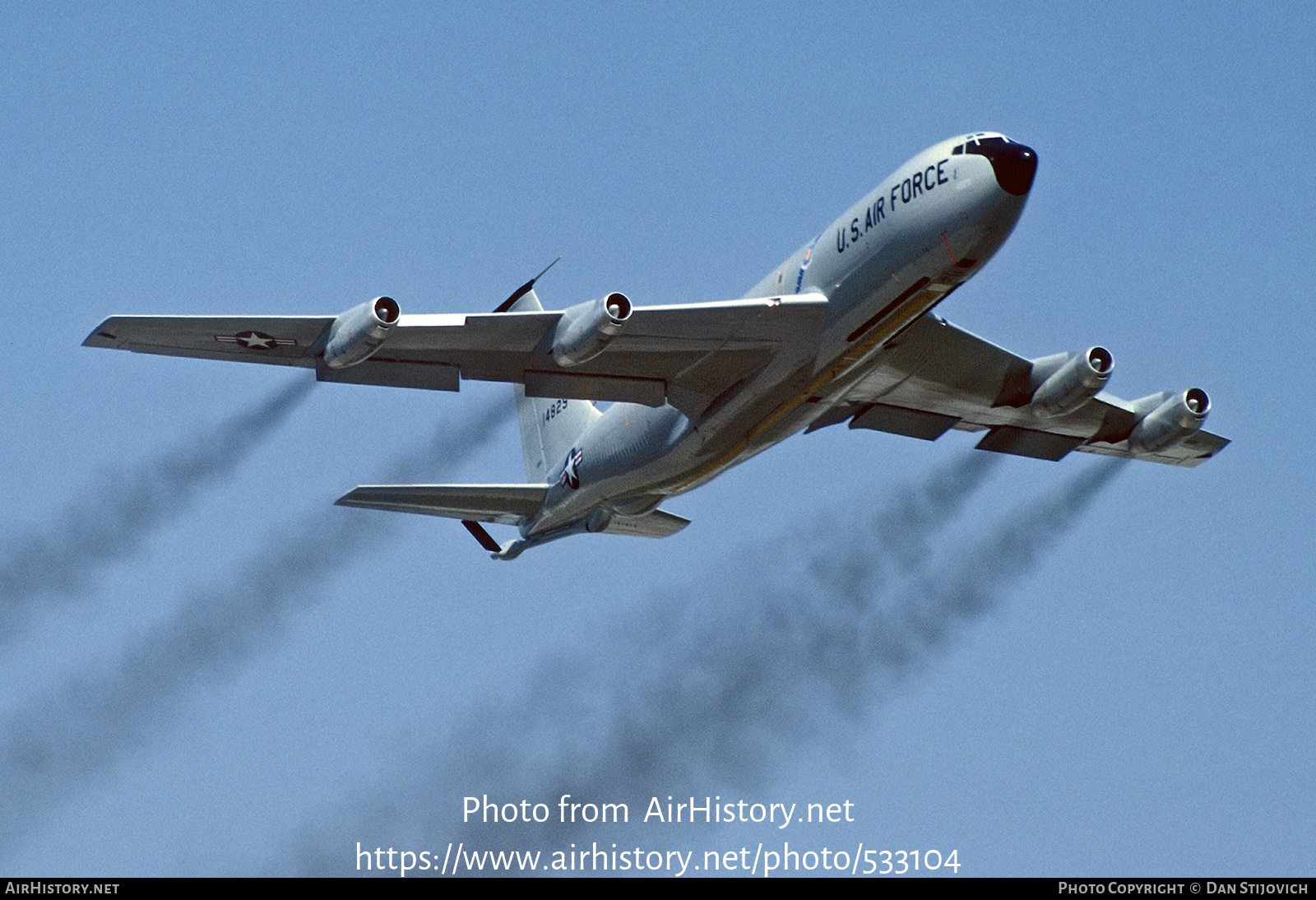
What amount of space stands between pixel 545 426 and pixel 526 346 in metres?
12.9

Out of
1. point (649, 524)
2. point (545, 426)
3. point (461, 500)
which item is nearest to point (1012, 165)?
point (649, 524)

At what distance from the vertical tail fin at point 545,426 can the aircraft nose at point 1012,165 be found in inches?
666

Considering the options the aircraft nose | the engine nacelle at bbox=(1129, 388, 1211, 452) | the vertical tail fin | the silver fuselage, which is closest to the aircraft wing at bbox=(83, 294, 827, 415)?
the silver fuselage

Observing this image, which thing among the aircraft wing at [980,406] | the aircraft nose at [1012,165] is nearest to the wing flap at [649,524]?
the aircraft wing at [980,406]

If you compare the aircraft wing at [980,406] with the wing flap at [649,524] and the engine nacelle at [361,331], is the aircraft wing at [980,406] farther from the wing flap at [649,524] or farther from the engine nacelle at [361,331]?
the engine nacelle at [361,331]

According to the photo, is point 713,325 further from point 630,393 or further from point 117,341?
point 117,341

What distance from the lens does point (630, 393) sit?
42.2 m

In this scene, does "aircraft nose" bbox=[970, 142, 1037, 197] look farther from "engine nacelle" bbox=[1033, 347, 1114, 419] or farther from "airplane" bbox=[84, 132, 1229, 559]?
"engine nacelle" bbox=[1033, 347, 1114, 419]

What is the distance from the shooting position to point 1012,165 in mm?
35344

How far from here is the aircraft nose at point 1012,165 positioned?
35.2 meters

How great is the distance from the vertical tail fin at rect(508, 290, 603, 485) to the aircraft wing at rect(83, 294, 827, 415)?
24.6 feet

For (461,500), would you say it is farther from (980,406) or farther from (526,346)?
(980,406)
